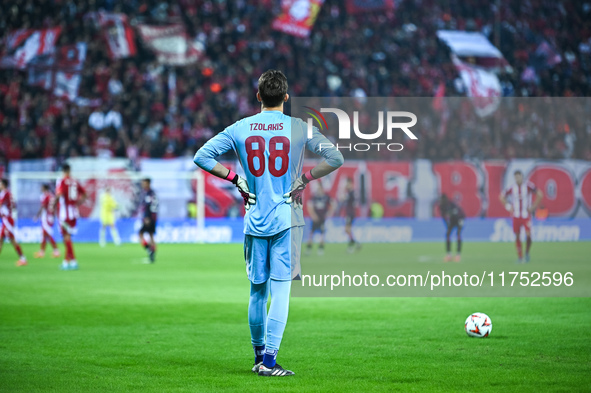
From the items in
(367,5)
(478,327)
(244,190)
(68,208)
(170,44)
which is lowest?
(478,327)

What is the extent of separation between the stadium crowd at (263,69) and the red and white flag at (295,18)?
427mm

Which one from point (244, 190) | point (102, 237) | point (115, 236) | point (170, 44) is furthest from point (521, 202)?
point (170, 44)

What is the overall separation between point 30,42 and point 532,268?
2316 centimetres

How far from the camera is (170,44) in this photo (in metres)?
32.2

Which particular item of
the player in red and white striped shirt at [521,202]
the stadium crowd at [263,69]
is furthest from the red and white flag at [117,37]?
the player in red and white striped shirt at [521,202]

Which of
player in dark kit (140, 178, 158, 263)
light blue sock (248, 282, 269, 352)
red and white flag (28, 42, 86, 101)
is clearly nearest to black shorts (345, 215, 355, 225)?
player in dark kit (140, 178, 158, 263)

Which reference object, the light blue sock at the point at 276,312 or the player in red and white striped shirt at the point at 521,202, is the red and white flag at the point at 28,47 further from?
the light blue sock at the point at 276,312

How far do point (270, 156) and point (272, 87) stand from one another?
0.52m

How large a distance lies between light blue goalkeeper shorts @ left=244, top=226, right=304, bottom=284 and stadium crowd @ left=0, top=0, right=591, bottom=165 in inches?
842

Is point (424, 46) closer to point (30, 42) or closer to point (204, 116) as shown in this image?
Answer: point (204, 116)

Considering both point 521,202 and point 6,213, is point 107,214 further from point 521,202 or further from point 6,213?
point 521,202

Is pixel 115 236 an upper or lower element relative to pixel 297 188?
lower

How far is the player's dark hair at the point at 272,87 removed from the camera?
→ 609cm

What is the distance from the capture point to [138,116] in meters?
30.1
